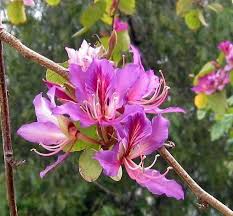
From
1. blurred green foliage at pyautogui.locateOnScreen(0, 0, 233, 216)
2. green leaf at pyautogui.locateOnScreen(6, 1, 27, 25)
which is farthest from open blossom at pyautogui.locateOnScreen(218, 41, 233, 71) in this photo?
blurred green foliage at pyautogui.locateOnScreen(0, 0, 233, 216)

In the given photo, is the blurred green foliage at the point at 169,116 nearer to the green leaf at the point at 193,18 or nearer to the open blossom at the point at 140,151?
the green leaf at the point at 193,18

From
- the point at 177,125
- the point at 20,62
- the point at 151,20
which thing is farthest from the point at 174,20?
the point at 20,62

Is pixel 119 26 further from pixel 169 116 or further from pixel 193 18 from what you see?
pixel 169 116

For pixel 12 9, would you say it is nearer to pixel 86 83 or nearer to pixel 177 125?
pixel 86 83

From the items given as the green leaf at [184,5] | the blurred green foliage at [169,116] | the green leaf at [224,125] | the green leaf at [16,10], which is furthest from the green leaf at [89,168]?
the blurred green foliage at [169,116]

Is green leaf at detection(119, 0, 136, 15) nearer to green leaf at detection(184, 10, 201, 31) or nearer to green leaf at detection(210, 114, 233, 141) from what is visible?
green leaf at detection(184, 10, 201, 31)
